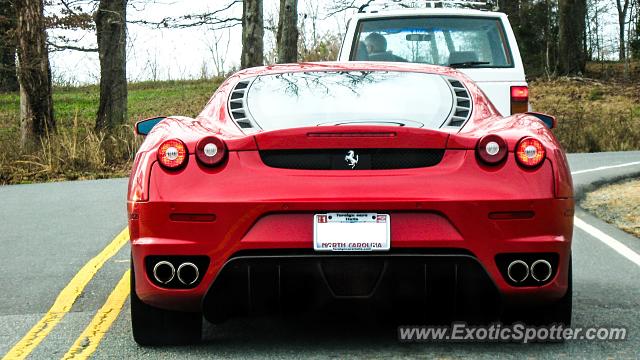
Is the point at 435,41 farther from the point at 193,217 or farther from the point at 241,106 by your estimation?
the point at 193,217

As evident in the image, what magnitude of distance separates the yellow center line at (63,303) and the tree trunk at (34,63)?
1272 centimetres

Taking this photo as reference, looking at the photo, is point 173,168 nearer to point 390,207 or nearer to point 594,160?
point 390,207

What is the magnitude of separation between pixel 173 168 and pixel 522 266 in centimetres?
164

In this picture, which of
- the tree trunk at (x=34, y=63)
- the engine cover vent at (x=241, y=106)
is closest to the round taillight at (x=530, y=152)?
the engine cover vent at (x=241, y=106)

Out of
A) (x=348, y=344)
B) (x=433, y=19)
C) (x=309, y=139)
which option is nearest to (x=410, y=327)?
(x=348, y=344)

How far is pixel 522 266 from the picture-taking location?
5121 mm

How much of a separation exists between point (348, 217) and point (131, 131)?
1605 centimetres

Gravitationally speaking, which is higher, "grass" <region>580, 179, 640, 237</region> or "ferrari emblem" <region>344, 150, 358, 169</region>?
"ferrari emblem" <region>344, 150, 358, 169</region>

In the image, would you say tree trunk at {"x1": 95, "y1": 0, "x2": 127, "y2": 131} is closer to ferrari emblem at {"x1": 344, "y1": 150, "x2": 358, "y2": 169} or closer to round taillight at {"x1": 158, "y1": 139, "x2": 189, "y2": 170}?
round taillight at {"x1": 158, "y1": 139, "x2": 189, "y2": 170}

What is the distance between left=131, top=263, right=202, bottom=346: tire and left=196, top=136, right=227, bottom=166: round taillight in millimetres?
742

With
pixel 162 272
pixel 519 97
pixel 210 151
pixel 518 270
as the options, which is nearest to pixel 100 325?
pixel 162 272

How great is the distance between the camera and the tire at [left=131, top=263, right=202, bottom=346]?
5457 mm

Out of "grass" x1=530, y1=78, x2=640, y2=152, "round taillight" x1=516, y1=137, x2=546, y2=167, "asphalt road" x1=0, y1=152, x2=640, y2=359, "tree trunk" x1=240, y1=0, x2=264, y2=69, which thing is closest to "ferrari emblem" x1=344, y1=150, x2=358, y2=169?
"round taillight" x1=516, y1=137, x2=546, y2=167

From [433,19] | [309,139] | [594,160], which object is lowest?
[594,160]
